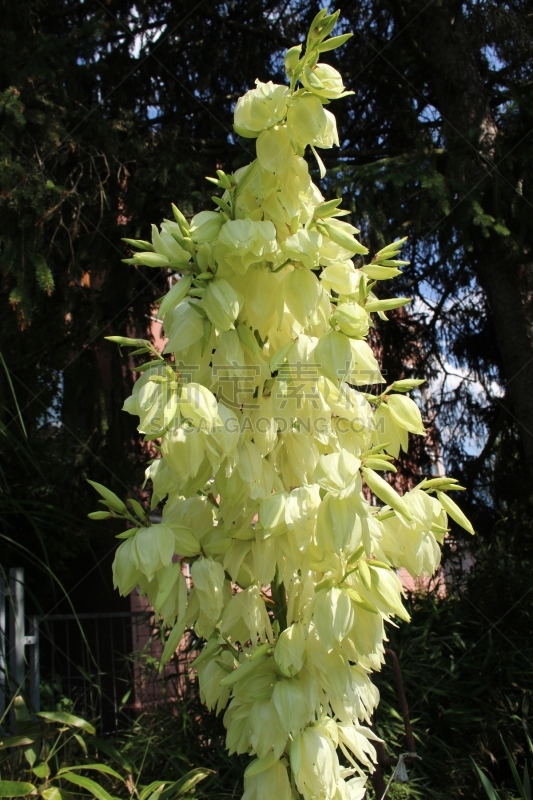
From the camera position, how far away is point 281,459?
0.95 meters

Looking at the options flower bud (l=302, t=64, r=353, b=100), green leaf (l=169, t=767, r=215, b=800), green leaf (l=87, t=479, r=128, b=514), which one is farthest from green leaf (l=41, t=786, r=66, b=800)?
flower bud (l=302, t=64, r=353, b=100)

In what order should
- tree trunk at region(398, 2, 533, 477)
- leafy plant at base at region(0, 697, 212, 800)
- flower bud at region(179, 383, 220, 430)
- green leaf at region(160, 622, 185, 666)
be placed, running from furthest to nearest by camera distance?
tree trunk at region(398, 2, 533, 477)
leafy plant at base at region(0, 697, 212, 800)
green leaf at region(160, 622, 185, 666)
flower bud at region(179, 383, 220, 430)

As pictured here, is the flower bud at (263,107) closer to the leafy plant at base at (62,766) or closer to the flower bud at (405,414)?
the flower bud at (405,414)

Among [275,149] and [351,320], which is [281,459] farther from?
[275,149]

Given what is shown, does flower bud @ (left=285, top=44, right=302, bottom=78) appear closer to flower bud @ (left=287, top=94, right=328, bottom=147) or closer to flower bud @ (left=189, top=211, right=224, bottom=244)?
flower bud @ (left=287, top=94, right=328, bottom=147)

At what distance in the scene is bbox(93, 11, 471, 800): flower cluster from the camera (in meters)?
0.81

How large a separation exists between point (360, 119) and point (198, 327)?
3.25m

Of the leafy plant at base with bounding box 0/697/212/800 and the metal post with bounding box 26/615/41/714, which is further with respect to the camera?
the metal post with bounding box 26/615/41/714

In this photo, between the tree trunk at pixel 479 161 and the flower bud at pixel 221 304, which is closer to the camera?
the flower bud at pixel 221 304

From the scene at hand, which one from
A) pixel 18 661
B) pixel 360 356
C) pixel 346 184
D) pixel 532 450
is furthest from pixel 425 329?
pixel 360 356

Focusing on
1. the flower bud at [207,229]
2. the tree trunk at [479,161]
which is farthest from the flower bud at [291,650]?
the tree trunk at [479,161]

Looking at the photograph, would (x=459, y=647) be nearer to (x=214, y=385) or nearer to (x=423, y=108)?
(x=214, y=385)

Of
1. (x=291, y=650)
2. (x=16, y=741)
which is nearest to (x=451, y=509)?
(x=291, y=650)

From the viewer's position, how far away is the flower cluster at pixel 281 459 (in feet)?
2.67
